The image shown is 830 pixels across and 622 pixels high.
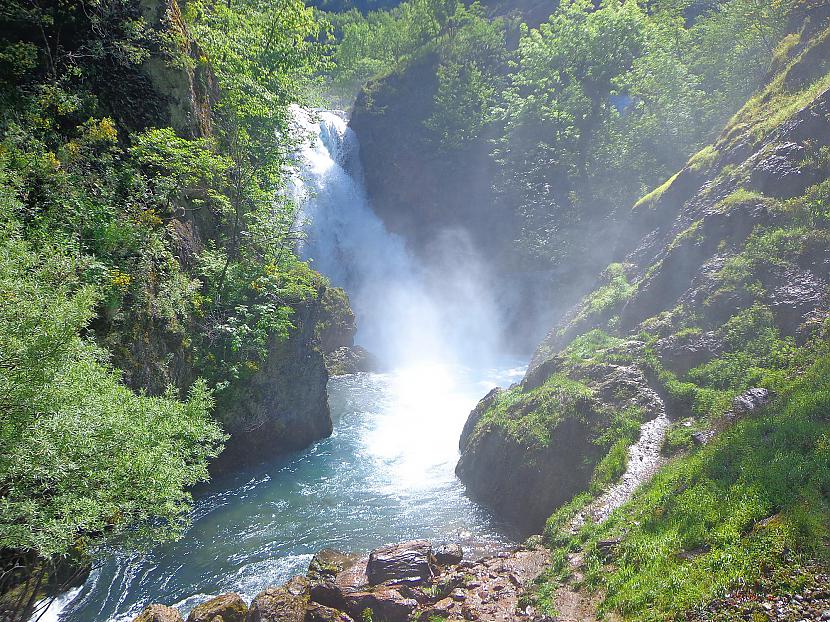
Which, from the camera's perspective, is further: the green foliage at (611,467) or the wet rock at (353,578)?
the green foliage at (611,467)

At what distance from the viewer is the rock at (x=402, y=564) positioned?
34.0ft

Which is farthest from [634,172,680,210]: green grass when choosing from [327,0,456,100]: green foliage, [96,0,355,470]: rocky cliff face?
[327,0,456,100]: green foliage

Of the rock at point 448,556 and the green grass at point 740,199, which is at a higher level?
the green grass at point 740,199

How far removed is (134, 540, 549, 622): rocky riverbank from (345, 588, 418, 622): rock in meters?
0.01

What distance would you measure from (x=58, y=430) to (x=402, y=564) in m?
7.16

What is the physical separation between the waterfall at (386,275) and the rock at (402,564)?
24.6m

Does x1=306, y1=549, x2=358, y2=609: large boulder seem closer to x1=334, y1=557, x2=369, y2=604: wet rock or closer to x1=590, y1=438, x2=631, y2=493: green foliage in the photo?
x1=334, y1=557, x2=369, y2=604: wet rock

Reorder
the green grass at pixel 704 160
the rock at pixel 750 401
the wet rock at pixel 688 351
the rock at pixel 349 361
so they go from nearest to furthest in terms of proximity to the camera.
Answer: the rock at pixel 750 401, the wet rock at pixel 688 351, the green grass at pixel 704 160, the rock at pixel 349 361

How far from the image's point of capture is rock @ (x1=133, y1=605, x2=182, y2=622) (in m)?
9.75

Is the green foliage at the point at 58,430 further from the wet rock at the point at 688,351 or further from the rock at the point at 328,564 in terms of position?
the wet rock at the point at 688,351

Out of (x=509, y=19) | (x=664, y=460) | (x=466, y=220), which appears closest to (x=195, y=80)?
(x=664, y=460)

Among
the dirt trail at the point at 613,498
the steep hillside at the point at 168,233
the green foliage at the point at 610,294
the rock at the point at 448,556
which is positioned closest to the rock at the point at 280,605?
the rock at the point at 448,556

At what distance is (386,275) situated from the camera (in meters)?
41.1

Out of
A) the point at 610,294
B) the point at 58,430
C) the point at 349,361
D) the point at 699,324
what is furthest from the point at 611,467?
the point at 349,361
